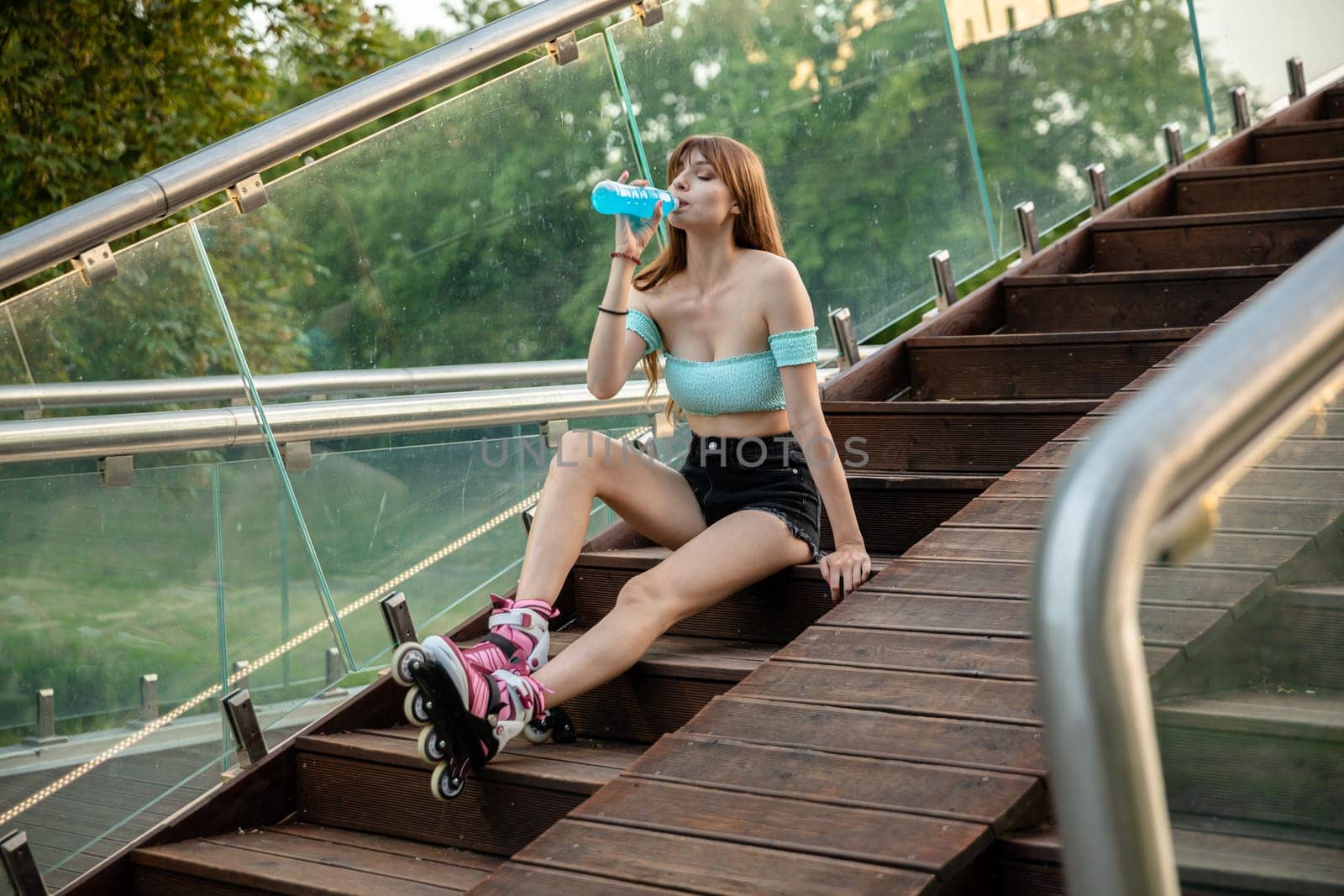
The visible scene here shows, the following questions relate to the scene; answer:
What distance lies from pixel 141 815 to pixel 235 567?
516 millimetres

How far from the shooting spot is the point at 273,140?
3.02 metres

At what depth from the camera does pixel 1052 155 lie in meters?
4.61

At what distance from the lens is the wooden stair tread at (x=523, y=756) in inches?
97.2

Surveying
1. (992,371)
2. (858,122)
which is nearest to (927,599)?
(992,371)

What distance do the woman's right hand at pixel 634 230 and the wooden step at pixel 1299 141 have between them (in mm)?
2673

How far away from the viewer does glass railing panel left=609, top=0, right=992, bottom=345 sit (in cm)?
380

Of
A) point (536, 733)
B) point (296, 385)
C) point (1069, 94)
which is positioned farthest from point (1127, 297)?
point (296, 385)

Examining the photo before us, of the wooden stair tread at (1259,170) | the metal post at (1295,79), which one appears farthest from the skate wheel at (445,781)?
the metal post at (1295,79)

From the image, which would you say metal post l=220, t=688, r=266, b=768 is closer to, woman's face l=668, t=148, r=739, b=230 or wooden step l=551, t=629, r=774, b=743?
wooden step l=551, t=629, r=774, b=743

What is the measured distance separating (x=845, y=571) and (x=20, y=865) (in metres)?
1.62

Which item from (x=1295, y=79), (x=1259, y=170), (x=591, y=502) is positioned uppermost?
(x=1295, y=79)

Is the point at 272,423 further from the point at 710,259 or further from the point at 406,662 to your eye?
the point at 710,259

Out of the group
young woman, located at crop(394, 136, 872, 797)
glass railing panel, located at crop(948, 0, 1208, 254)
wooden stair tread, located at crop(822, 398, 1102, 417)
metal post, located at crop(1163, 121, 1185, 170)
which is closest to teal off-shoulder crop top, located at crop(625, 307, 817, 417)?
young woman, located at crop(394, 136, 872, 797)

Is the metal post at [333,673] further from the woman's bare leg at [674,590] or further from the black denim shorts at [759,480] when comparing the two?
the black denim shorts at [759,480]
